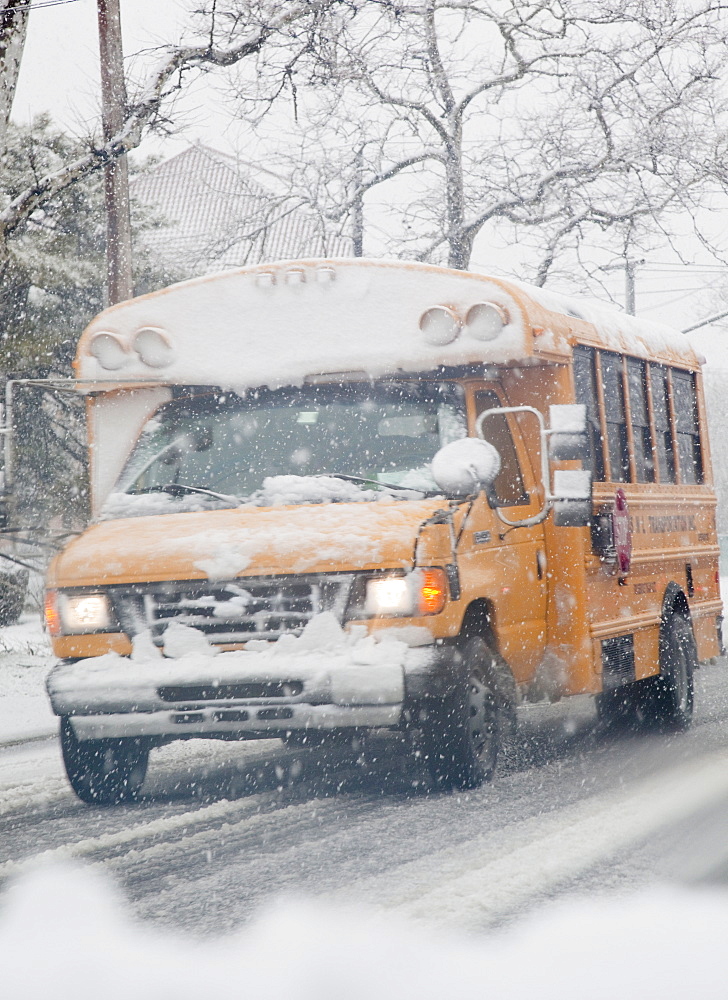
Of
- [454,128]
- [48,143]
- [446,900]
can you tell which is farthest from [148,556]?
[454,128]

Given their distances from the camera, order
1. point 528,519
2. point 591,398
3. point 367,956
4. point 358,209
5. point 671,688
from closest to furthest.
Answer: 1. point 367,956
2. point 528,519
3. point 591,398
4. point 671,688
5. point 358,209

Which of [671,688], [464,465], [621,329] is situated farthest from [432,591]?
[671,688]

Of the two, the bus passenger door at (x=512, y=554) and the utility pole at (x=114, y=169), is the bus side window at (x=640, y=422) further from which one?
the utility pole at (x=114, y=169)

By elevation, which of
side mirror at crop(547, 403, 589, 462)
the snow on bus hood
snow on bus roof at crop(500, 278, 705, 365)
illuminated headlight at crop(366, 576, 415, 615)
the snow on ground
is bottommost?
the snow on ground

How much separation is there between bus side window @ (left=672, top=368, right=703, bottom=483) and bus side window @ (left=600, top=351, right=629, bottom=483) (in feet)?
4.61

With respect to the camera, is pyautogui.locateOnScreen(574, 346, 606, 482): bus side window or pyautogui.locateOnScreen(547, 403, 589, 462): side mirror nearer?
pyautogui.locateOnScreen(547, 403, 589, 462): side mirror

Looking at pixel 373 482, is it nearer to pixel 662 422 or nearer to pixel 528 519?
pixel 528 519

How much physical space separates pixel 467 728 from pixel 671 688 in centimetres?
335

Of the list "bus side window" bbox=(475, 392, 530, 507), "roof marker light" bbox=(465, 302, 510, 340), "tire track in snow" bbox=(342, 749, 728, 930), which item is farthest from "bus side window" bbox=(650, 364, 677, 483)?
"tire track in snow" bbox=(342, 749, 728, 930)

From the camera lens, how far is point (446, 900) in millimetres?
4922

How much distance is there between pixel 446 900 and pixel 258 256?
18801 millimetres

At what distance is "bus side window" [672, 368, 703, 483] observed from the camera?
10427 mm

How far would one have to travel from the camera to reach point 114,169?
14633 millimetres

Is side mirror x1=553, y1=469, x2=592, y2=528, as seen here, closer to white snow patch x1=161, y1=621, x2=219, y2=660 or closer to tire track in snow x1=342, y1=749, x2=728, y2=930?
tire track in snow x1=342, y1=749, x2=728, y2=930
